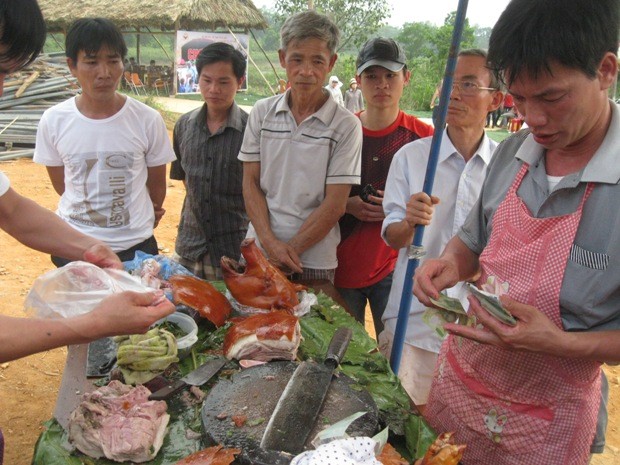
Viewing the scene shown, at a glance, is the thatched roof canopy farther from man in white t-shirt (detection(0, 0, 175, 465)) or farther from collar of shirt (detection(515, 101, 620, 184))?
collar of shirt (detection(515, 101, 620, 184))

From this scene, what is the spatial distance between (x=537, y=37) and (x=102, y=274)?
5.66ft

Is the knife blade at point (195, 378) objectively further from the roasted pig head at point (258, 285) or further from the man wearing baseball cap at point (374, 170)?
the man wearing baseball cap at point (374, 170)

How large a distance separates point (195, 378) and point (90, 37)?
2369mm

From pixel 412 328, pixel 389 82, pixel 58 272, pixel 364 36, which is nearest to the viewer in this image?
pixel 58 272

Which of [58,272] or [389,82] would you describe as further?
[389,82]

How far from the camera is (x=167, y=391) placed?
1.81 meters

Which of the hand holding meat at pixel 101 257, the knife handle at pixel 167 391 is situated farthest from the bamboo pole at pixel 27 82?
the knife handle at pixel 167 391

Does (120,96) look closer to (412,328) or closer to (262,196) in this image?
(262,196)

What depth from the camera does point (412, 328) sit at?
295 cm

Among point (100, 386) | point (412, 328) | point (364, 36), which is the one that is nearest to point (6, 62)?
point (100, 386)

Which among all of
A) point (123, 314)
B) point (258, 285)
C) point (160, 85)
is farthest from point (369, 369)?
point (160, 85)

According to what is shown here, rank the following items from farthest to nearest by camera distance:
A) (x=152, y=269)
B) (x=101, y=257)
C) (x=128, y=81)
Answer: (x=128, y=81)
(x=152, y=269)
(x=101, y=257)

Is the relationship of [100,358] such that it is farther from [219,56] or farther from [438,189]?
[219,56]

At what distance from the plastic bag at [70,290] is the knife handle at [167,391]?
14.8 inches
